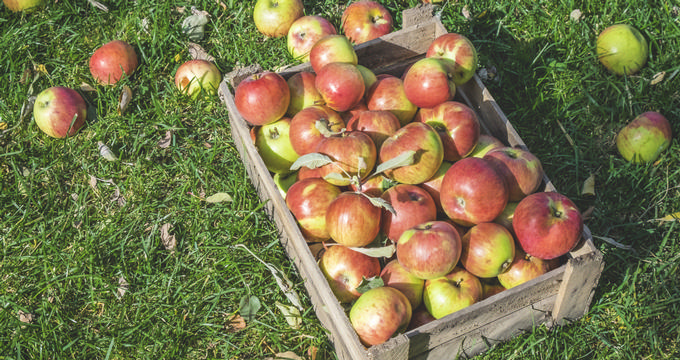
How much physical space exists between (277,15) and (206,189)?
1.51 meters

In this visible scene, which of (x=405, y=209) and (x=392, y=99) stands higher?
(x=392, y=99)

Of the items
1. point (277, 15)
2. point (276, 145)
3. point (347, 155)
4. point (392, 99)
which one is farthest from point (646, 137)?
point (277, 15)

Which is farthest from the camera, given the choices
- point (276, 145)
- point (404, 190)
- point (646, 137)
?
point (646, 137)

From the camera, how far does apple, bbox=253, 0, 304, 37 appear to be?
15.3 ft

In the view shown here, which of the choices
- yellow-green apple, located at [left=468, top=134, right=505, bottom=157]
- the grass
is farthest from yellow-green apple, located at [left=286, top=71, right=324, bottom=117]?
yellow-green apple, located at [left=468, top=134, right=505, bottom=157]

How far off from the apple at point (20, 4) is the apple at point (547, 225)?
4.18 m

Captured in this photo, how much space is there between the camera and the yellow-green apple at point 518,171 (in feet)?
10.1

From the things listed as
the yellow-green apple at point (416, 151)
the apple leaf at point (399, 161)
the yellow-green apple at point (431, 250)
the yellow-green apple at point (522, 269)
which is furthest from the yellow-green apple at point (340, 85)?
the yellow-green apple at point (522, 269)

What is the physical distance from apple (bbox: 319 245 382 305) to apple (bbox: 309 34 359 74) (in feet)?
3.76

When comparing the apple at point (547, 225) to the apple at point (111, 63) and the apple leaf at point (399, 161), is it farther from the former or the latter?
the apple at point (111, 63)

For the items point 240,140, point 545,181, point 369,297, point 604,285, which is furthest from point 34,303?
point 604,285

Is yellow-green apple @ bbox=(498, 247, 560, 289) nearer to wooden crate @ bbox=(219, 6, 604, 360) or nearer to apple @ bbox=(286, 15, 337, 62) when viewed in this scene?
wooden crate @ bbox=(219, 6, 604, 360)

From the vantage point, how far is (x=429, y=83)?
11.0ft

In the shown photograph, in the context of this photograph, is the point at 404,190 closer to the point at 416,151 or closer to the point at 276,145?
the point at 416,151
